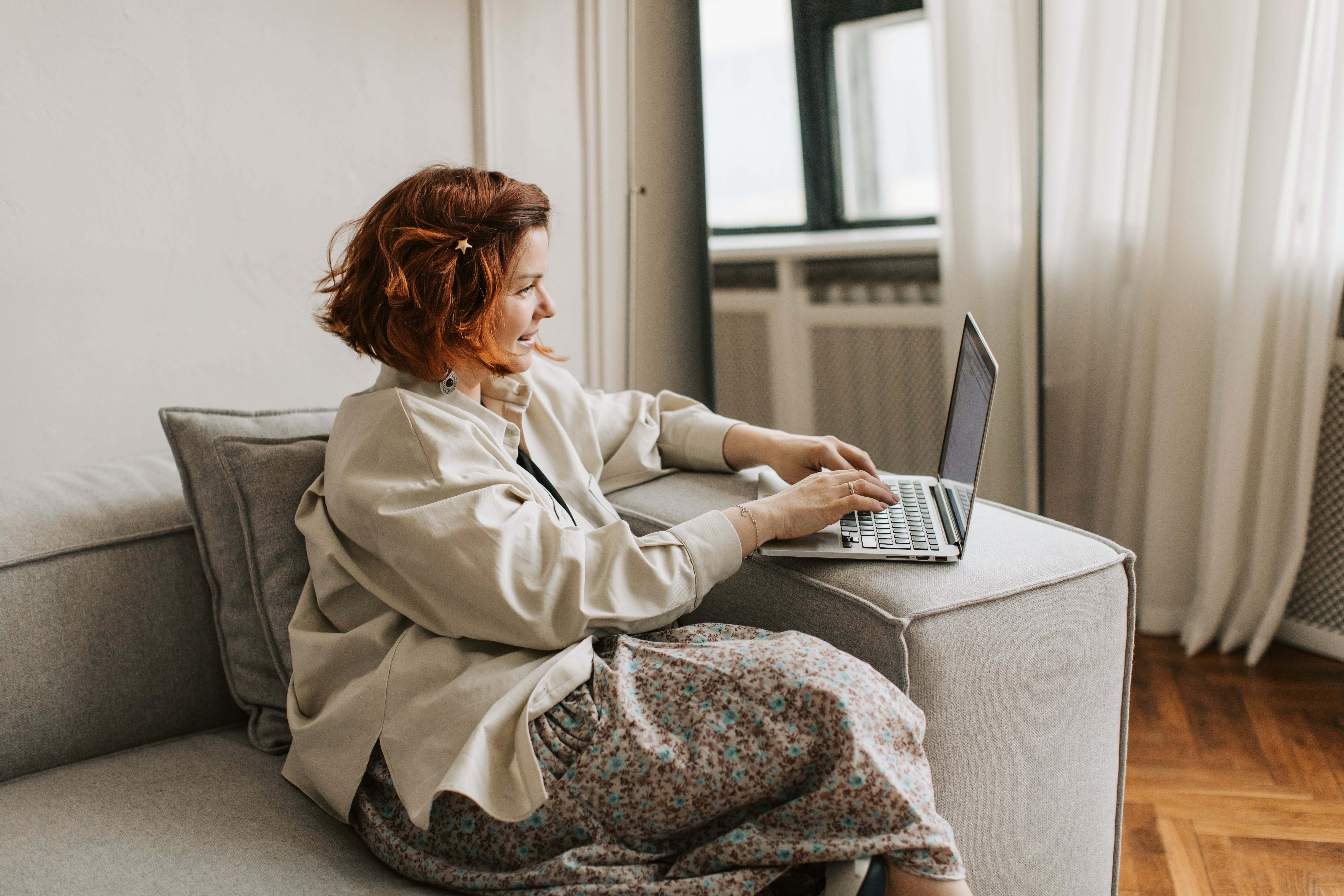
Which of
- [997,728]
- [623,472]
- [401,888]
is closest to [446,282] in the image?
[623,472]

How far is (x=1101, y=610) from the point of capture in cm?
113

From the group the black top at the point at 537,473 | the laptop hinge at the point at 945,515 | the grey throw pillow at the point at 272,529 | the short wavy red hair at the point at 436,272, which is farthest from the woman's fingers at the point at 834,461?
the grey throw pillow at the point at 272,529

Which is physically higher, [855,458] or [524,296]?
[524,296]

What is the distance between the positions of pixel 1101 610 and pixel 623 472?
67cm

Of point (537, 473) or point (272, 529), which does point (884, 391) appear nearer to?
point (537, 473)

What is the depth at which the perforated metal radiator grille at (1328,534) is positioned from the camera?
77.4 inches

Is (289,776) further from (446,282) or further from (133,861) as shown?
(446,282)

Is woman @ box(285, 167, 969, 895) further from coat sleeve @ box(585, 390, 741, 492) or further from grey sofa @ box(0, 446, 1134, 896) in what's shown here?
coat sleeve @ box(585, 390, 741, 492)

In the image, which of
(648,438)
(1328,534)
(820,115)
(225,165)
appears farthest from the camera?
(820,115)

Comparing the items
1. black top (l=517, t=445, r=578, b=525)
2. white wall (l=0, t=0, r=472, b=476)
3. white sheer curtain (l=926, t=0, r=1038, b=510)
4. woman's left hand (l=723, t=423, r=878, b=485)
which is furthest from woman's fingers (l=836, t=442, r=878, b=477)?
white wall (l=0, t=0, r=472, b=476)

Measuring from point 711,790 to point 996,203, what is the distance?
5.55 ft

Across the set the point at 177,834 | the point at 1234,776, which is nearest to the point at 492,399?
the point at 177,834

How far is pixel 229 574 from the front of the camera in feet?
4.09

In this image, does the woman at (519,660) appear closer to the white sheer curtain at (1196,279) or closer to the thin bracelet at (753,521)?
the thin bracelet at (753,521)
